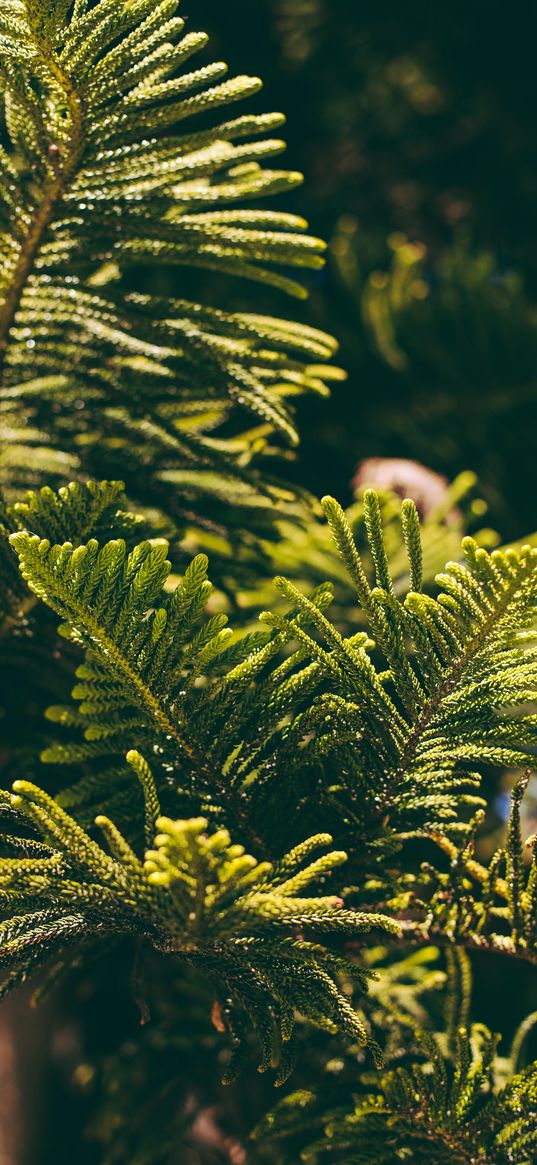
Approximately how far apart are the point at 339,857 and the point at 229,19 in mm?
1355

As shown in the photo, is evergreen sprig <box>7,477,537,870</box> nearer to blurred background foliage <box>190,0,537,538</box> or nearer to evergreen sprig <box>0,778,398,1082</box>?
evergreen sprig <box>0,778,398,1082</box>

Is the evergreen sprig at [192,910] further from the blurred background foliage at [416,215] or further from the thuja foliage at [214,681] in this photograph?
the blurred background foliage at [416,215]

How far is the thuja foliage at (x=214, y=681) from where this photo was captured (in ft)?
1.63

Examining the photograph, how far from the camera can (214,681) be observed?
56 cm

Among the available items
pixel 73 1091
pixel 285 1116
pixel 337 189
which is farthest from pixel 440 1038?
pixel 337 189

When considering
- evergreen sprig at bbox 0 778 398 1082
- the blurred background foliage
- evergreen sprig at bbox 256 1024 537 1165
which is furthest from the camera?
the blurred background foliage

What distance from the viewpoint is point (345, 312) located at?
4.31 ft

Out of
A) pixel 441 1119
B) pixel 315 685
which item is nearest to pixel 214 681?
pixel 315 685

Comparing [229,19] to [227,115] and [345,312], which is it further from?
[345,312]

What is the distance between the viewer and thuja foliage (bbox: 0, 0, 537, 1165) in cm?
50

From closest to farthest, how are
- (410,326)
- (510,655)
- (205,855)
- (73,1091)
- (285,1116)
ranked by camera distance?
(205,855), (510,655), (285,1116), (73,1091), (410,326)

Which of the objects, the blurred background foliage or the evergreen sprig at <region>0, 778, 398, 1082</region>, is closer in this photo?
the evergreen sprig at <region>0, 778, 398, 1082</region>

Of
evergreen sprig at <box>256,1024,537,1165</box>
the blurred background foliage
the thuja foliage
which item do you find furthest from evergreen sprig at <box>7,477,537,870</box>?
the blurred background foliage

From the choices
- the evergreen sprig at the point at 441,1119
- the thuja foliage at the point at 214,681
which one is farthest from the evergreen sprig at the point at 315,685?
the evergreen sprig at the point at 441,1119
